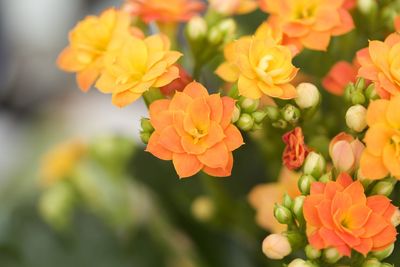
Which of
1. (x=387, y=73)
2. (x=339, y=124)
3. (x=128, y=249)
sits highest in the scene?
(x=387, y=73)

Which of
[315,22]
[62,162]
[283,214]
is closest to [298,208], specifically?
[283,214]

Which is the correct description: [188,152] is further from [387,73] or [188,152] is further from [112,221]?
[112,221]

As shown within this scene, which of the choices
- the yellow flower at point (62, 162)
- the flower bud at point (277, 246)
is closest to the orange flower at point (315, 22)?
the flower bud at point (277, 246)

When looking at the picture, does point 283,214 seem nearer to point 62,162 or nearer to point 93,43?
point 93,43

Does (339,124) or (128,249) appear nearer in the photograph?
(339,124)

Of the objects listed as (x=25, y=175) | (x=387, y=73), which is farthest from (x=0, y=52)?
(x=387, y=73)

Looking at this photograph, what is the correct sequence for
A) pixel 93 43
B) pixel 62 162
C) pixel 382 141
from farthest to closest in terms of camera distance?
pixel 62 162
pixel 93 43
pixel 382 141
